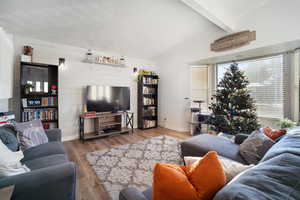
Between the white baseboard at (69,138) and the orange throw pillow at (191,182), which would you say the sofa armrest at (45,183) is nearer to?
the orange throw pillow at (191,182)

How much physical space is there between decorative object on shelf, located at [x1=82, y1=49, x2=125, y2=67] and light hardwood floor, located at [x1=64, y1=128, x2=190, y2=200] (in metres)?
Result: 2.13

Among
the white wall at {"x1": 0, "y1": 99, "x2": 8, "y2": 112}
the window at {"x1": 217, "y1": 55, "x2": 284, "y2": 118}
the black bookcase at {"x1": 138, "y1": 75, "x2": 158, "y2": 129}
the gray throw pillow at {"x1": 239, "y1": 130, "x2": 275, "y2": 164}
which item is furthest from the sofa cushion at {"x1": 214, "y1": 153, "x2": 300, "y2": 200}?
the black bookcase at {"x1": 138, "y1": 75, "x2": 158, "y2": 129}

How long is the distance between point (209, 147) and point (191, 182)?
136 cm

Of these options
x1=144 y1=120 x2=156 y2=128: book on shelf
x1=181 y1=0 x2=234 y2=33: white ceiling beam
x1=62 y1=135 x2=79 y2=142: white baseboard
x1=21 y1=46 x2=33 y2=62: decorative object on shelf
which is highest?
x1=181 y1=0 x2=234 y2=33: white ceiling beam

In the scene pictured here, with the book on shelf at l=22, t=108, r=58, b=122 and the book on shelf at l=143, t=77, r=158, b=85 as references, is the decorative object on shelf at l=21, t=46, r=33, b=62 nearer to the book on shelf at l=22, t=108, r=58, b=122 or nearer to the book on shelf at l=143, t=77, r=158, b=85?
the book on shelf at l=22, t=108, r=58, b=122

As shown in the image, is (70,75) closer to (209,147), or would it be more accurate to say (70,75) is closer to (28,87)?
(28,87)

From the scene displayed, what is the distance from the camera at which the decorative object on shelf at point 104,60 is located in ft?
11.8

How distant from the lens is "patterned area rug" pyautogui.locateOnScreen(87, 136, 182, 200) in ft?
5.84

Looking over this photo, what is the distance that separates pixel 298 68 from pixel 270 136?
79.5 inches

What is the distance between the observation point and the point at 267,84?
304 cm

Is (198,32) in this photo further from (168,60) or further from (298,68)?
(298,68)

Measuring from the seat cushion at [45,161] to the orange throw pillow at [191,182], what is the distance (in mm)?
1342

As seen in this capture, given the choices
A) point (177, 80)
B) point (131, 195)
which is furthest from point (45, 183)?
point (177, 80)

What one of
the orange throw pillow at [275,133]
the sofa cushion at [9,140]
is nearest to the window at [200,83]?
the orange throw pillow at [275,133]
